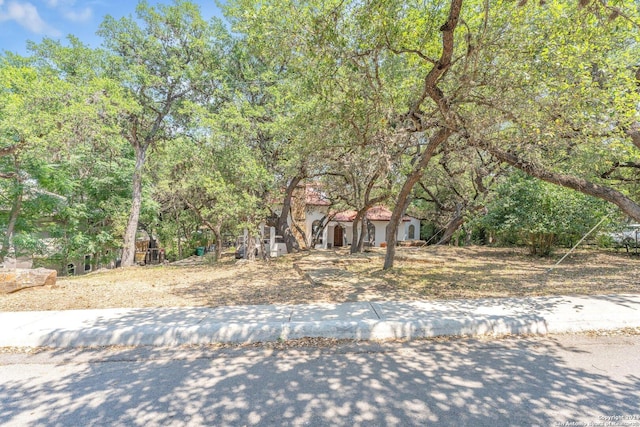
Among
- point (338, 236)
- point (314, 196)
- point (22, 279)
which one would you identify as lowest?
point (22, 279)

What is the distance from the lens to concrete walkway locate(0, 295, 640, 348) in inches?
177

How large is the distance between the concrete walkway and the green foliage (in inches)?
268

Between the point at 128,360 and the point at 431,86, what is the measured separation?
640cm

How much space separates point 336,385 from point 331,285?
4.38m

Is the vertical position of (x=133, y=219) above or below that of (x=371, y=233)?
above

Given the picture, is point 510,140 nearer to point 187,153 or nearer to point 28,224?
point 187,153

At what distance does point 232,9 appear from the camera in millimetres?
10969

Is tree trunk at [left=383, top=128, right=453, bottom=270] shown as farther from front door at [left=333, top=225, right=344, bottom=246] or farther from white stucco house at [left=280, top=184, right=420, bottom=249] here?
front door at [left=333, top=225, right=344, bottom=246]

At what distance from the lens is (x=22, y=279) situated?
7195 millimetres

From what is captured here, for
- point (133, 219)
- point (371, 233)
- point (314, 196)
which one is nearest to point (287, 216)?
point (314, 196)

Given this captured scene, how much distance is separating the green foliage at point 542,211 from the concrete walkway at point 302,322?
6805 millimetres

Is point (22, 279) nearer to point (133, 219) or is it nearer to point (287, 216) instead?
point (133, 219)

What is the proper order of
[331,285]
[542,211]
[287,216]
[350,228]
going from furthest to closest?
1. [350,228]
2. [287,216]
3. [542,211]
4. [331,285]

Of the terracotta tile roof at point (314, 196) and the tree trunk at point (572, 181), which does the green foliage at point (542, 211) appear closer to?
the tree trunk at point (572, 181)
